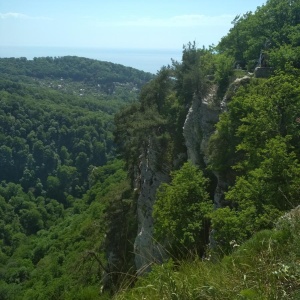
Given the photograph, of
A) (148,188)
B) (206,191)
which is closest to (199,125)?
(148,188)

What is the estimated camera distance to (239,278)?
439 centimetres

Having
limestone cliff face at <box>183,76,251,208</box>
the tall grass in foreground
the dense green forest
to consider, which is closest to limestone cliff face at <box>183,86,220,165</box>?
limestone cliff face at <box>183,76,251,208</box>

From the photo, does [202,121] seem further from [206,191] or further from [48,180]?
[48,180]

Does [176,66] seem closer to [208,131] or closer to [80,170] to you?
[208,131]

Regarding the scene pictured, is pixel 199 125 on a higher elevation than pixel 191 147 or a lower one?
higher

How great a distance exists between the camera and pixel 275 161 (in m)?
13.3

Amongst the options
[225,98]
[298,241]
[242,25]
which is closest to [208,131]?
[225,98]

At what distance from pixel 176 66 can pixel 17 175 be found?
241 feet

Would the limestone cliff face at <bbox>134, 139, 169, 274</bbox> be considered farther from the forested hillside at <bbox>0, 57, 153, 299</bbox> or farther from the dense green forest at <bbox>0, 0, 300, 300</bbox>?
the forested hillside at <bbox>0, 57, 153, 299</bbox>

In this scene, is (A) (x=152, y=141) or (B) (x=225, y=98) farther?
(A) (x=152, y=141)

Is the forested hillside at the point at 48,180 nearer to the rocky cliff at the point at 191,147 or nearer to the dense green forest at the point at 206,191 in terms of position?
the dense green forest at the point at 206,191

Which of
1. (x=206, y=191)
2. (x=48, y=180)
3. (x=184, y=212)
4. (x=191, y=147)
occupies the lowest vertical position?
(x=48, y=180)

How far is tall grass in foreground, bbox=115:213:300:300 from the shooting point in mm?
4082

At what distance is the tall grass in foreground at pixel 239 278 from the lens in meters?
4.08
